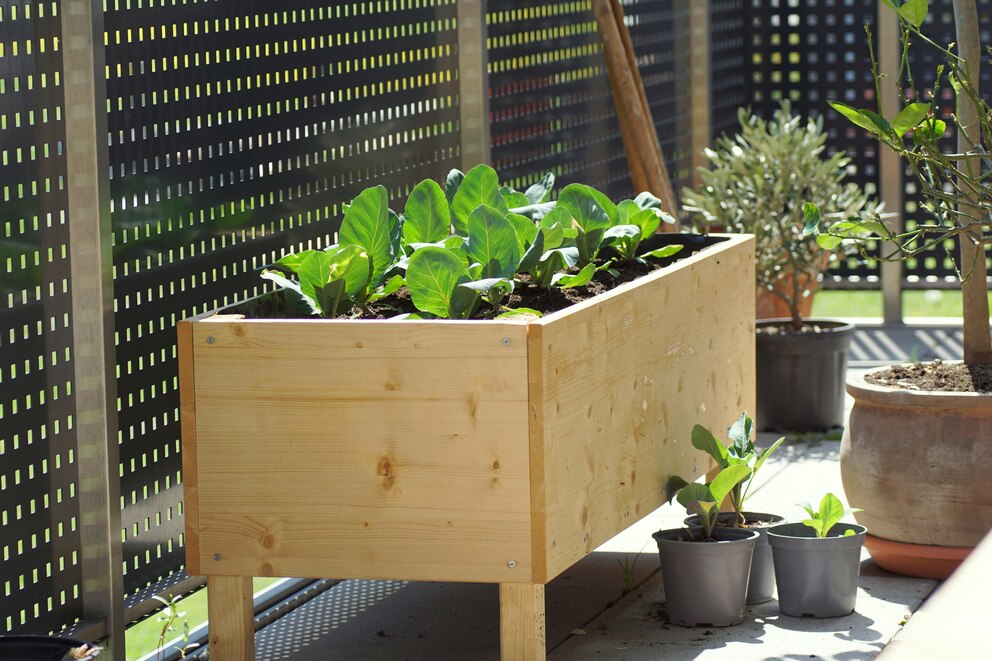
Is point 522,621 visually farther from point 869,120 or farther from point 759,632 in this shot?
point 869,120

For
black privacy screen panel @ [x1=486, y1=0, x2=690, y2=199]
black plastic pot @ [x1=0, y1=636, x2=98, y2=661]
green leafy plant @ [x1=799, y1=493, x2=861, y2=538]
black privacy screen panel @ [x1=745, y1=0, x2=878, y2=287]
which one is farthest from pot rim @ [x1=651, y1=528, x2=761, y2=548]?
black privacy screen panel @ [x1=745, y1=0, x2=878, y2=287]

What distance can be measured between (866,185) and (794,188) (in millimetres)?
2093

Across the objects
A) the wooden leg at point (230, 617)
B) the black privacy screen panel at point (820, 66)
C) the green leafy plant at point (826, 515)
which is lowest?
the wooden leg at point (230, 617)

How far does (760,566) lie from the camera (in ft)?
11.5

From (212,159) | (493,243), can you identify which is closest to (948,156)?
(493,243)

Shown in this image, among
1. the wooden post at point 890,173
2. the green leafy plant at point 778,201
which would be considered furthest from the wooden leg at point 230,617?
the wooden post at point 890,173

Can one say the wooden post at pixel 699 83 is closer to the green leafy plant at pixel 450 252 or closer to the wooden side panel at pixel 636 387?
the wooden side panel at pixel 636 387

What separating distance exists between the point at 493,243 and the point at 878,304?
571 centimetres

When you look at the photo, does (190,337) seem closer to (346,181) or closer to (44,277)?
(44,277)

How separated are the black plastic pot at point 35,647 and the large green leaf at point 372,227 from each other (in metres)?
1.06

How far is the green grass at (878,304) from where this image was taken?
7.86m

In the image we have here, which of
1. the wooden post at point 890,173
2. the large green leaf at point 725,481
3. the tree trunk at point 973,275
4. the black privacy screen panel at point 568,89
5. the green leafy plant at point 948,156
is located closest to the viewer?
the green leafy plant at point 948,156

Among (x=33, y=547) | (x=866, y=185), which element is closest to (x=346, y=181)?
(x=33, y=547)

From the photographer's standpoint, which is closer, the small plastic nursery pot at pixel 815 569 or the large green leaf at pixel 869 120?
the large green leaf at pixel 869 120
